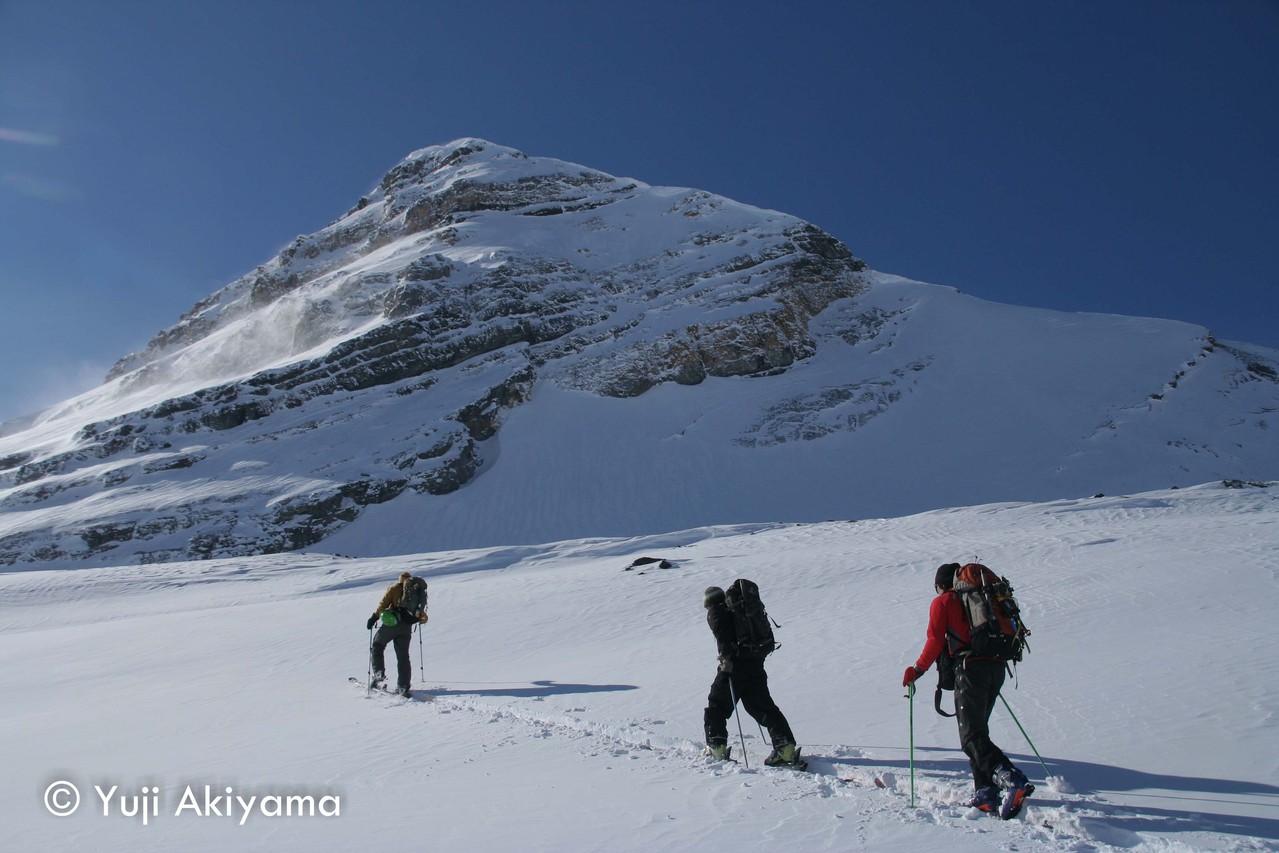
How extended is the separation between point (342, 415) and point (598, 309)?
23244 millimetres

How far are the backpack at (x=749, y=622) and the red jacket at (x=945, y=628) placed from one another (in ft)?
4.14

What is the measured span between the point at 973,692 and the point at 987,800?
2.12ft

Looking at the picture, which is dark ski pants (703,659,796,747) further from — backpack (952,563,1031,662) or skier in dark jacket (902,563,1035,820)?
backpack (952,563,1031,662)

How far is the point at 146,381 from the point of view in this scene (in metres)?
67.9

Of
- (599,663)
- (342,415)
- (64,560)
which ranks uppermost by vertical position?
(342,415)

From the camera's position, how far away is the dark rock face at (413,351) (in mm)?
43156

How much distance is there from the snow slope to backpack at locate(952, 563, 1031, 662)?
86cm

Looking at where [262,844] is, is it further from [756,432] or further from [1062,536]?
[756,432]

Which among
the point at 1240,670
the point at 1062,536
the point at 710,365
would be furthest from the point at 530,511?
the point at 1240,670

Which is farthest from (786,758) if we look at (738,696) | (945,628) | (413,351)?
(413,351)

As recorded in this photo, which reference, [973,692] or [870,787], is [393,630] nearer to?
[870,787]

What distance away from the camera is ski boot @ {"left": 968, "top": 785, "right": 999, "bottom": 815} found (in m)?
4.39

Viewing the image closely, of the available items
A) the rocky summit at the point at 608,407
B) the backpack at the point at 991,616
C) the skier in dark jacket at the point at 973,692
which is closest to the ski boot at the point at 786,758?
the skier in dark jacket at the point at 973,692

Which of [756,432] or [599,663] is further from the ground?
[756,432]
